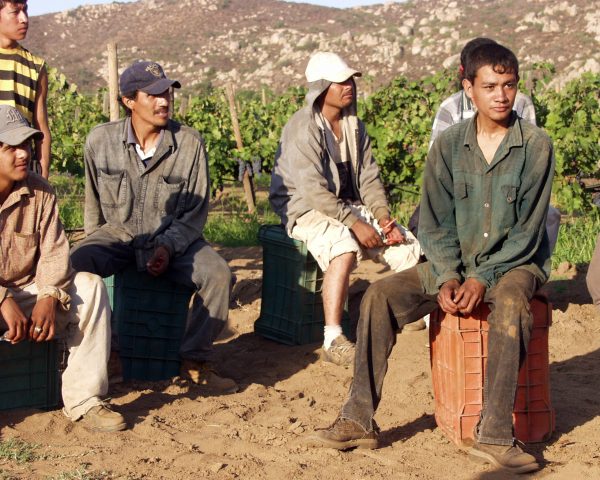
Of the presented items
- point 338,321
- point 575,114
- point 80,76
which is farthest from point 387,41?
point 338,321

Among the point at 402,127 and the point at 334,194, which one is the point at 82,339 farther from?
the point at 402,127

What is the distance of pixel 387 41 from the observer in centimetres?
5281

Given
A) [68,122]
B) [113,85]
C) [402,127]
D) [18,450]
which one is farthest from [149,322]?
[68,122]

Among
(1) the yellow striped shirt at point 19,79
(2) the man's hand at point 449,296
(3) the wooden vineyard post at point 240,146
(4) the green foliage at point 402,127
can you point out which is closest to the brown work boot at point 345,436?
(2) the man's hand at point 449,296

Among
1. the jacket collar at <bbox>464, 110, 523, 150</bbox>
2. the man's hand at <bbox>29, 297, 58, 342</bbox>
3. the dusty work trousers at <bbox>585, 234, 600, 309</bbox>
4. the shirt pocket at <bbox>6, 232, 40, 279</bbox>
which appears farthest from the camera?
the dusty work trousers at <bbox>585, 234, 600, 309</bbox>

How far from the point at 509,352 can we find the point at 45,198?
7.27 feet

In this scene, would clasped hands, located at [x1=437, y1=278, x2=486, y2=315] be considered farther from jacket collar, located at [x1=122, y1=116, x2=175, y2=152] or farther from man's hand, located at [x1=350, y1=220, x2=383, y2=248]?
jacket collar, located at [x1=122, y1=116, x2=175, y2=152]

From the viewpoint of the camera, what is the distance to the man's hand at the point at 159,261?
17.5ft

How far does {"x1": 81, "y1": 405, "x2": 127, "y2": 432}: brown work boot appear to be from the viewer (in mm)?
4418

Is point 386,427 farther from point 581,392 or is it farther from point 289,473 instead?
point 581,392

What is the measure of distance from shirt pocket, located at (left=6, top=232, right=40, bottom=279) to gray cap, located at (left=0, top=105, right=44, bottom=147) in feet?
1.43

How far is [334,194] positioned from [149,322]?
1.40m

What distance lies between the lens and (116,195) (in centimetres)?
556

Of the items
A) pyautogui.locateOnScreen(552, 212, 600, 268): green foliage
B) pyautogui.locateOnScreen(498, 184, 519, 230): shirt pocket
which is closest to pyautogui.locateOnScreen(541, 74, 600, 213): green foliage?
pyautogui.locateOnScreen(552, 212, 600, 268): green foliage
